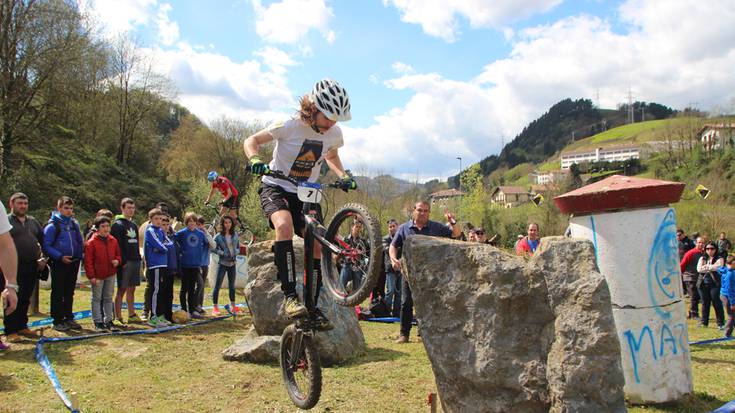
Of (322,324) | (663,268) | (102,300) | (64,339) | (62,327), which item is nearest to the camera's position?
(322,324)

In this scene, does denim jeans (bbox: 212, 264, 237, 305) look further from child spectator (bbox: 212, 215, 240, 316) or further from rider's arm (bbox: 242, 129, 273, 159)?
rider's arm (bbox: 242, 129, 273, 159)

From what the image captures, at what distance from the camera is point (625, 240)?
6.21 meters

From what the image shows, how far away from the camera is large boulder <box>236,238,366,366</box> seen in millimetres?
7711

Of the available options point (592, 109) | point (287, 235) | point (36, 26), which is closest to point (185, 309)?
point (287, 235)

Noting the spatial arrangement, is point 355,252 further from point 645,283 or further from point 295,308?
point 645,283

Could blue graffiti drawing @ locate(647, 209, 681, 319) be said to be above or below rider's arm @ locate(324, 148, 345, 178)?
below

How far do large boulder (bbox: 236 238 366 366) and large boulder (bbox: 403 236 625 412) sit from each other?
8.75 feet

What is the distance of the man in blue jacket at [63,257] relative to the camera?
28.2 ft

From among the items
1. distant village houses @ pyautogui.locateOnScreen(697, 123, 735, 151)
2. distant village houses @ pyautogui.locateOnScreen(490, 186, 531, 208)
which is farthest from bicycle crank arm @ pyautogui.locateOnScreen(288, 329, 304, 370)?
distant village houses @ pyautogui.locateOnScreen(490, 186, 531, 208)

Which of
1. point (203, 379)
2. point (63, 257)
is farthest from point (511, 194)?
point (203, 379)

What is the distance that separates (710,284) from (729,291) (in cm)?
152

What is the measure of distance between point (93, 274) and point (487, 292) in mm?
6923

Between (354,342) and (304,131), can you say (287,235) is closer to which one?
(304,131)

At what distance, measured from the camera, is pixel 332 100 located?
4832mm
